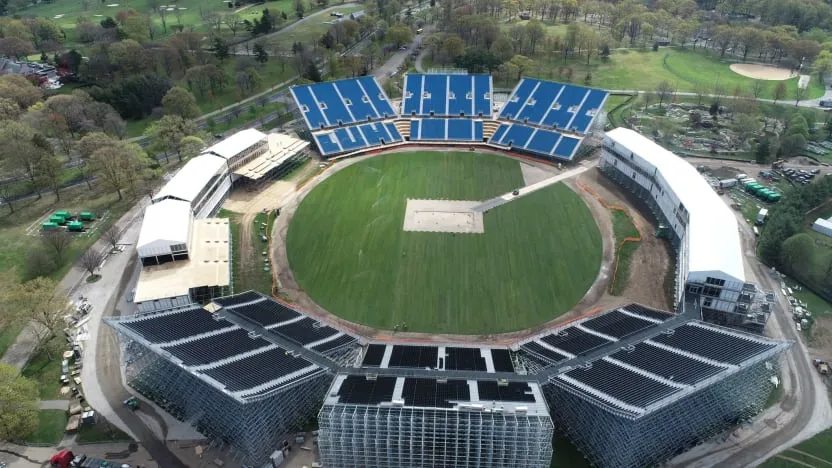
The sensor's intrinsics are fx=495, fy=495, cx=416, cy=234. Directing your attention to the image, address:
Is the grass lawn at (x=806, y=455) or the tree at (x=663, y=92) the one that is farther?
the tree at (x=663, y=92)

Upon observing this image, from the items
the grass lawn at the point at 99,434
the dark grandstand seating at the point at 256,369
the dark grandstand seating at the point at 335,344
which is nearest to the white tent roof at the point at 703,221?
the dark grandstand seating at the point at 335,344

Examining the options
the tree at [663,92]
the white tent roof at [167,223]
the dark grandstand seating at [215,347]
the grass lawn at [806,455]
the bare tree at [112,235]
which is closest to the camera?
the grass lawn at [806,455]

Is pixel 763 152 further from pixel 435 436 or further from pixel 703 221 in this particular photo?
pixel 435 436

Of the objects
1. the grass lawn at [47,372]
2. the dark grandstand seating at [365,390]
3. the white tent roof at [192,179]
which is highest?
the white tent roof at [192,179]

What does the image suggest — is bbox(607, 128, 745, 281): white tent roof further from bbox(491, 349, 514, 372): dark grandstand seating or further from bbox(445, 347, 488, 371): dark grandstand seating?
bbox(445, 347, 488, 371): dark grandstand seating

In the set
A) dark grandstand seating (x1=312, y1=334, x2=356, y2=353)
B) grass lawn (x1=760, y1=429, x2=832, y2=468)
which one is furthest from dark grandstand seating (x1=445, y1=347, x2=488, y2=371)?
grass lawn (x1=760, y1=429, x2=832, y2=468)

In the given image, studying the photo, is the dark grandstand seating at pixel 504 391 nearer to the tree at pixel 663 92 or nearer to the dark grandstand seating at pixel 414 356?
the dark grandstand seating at pixel 414 356
